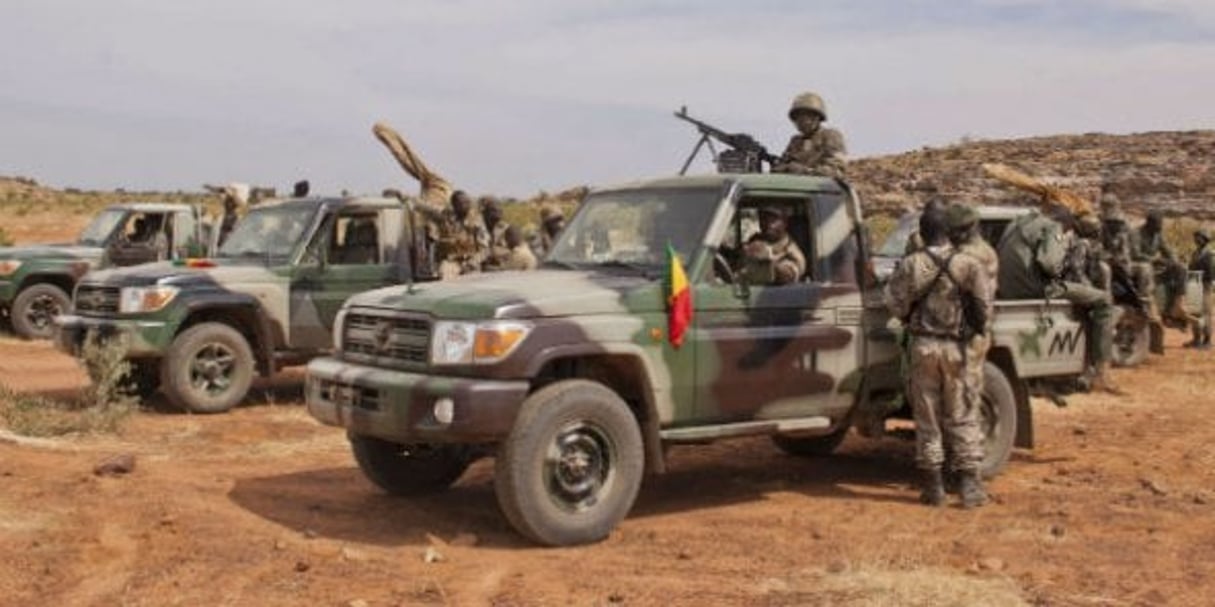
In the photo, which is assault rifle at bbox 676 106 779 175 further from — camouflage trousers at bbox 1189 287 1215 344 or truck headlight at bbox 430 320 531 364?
camouflage trousers at bbox 1189 287 1215 344

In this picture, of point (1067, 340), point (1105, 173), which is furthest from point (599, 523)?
point (1105, 173)

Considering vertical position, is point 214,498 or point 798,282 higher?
point 798,282

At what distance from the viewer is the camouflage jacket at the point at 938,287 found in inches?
285

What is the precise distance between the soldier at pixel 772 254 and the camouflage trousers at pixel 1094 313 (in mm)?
2278

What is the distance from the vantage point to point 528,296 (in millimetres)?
6281

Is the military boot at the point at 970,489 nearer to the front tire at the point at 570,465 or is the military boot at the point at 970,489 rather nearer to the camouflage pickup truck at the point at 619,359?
the camouflage pickup truck at the point at 619,359

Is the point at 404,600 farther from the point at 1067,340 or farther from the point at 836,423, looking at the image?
the point at 1067,340

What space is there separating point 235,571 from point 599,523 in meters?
1.69

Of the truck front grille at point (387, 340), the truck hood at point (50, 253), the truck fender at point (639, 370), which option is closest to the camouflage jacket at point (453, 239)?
the truck front grille at point (387, 340)

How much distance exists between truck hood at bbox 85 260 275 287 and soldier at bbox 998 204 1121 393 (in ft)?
19.0

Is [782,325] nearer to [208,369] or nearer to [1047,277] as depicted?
[1047,277]

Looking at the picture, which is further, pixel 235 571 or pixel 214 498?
pixel 214 498

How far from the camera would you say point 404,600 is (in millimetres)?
5395

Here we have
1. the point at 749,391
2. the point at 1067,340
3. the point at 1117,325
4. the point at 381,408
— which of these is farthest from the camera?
the point at 1117,325
